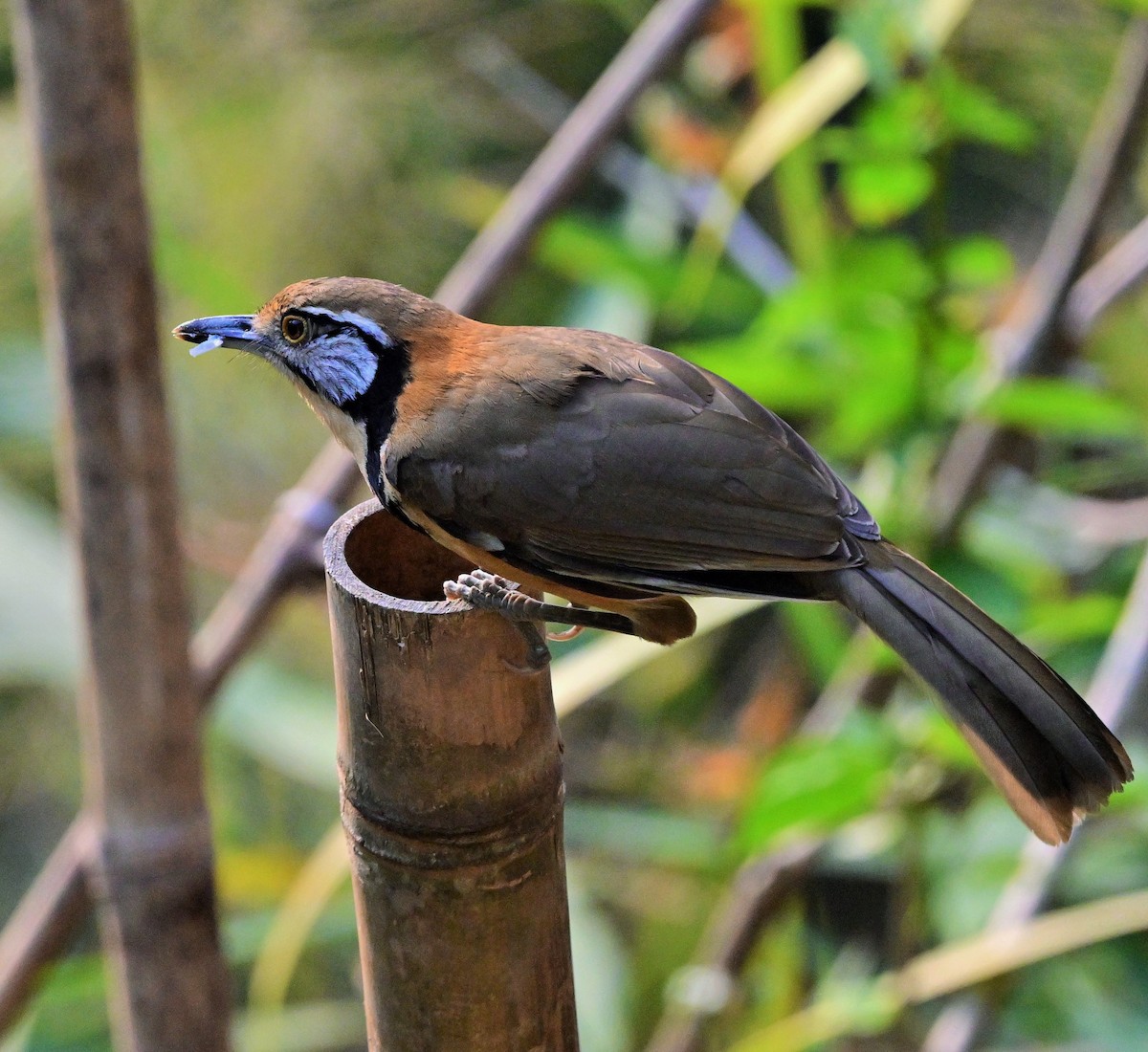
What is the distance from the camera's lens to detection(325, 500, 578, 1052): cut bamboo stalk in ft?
4.48

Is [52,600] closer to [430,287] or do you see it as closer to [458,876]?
[430,287]

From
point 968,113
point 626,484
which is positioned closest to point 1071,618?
point 968,113

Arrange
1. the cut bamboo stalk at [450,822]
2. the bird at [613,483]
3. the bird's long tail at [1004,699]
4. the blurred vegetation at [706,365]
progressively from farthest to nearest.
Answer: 1. the blurred vegetation at [706,365]
2. the bird at [613,483]
3. the bird's long tail at [1004,699]
4. the cut bamboo stalk at [450,822]

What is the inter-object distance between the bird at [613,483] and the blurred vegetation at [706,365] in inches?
23.8

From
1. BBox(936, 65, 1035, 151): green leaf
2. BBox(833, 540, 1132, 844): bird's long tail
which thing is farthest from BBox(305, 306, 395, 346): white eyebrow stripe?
BBox(936, 65, 1035, 151): green leaf

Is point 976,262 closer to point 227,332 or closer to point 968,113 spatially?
point 968,113

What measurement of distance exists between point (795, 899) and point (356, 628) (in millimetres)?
2684

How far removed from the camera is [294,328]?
1.97 metres

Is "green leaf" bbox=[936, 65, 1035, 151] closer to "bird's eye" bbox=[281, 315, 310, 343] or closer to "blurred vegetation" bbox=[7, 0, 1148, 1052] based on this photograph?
"blurred vegetation" bbox=[7, 0, 1148, 1052]

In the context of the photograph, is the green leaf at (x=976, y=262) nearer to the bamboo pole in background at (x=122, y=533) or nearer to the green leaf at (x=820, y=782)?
the green leaf at (x=820, y=782)

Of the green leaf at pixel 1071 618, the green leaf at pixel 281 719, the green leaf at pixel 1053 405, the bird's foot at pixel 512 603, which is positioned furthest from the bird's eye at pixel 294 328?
the green leaf at pixel 281 719

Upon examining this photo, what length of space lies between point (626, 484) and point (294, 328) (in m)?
0.53

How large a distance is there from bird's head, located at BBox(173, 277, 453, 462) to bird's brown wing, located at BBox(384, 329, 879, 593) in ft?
0.49

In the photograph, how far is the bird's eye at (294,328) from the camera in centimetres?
196
